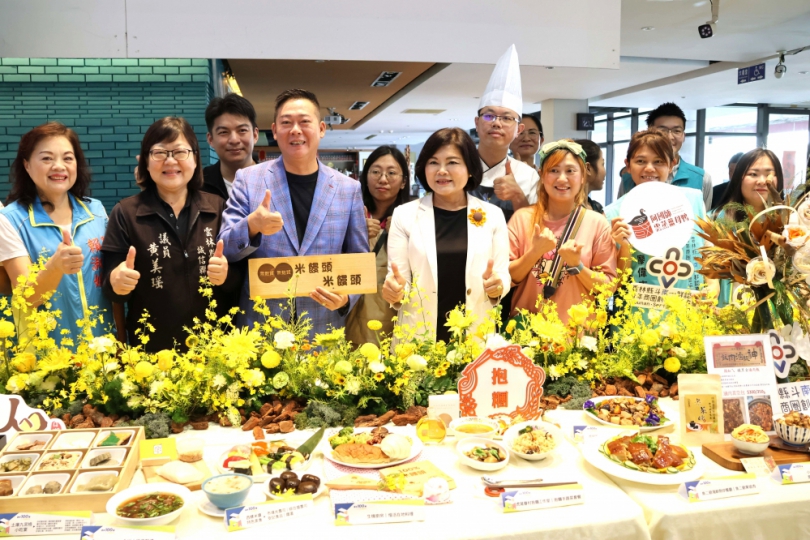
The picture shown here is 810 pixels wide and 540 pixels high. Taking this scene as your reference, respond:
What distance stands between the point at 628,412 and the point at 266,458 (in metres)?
1.14

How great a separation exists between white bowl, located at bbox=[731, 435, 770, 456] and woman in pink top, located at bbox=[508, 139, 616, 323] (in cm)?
106

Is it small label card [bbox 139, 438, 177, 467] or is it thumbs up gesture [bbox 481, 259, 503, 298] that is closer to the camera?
small label card [bbox 139, 438, 177, 467]

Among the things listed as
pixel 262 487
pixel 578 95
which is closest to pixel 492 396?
pixel 262 487

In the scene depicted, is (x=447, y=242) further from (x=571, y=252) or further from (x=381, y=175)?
(x=381, y=175)

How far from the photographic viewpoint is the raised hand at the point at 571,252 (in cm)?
262

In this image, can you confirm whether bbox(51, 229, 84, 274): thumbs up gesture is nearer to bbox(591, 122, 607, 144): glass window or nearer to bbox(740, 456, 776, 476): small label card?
bbox(740, 456, 776, 476): small label card

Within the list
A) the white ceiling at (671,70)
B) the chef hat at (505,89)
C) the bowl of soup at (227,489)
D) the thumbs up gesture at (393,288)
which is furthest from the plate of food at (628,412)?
the white ceiling at (671,70)

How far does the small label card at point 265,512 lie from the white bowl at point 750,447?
47.3 inches

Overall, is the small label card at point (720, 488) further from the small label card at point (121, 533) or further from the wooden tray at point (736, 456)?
the small label card at point (121, 533)

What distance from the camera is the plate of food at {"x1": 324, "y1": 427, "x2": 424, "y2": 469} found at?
5.49 feet

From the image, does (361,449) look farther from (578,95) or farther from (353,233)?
(578,95)

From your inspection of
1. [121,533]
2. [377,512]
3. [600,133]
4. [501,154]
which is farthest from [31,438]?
[600,133]

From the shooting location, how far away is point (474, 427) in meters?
1.86

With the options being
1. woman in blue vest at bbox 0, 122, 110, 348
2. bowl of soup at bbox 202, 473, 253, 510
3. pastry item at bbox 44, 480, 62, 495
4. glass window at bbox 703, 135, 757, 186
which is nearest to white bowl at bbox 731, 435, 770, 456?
bowl of soup at bbox 202, 473, 253, 510
